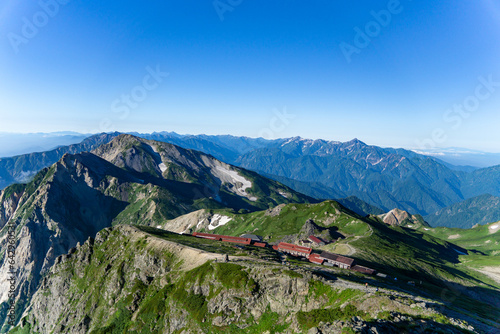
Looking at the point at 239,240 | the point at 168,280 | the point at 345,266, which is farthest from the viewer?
the point at 239,240

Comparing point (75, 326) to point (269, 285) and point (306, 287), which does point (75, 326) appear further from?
point (306, 287)

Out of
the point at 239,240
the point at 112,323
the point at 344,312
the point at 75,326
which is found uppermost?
the point at 344,312

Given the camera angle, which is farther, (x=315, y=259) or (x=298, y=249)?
(x=298, y=249)

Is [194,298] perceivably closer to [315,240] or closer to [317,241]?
[317,241]

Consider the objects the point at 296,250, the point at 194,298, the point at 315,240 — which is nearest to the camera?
the point at 194,298

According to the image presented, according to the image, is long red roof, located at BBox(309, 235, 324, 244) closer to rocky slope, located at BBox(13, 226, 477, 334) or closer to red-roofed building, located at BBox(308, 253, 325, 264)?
red-roofed building, located at BBox(308, 253, 325, 264)

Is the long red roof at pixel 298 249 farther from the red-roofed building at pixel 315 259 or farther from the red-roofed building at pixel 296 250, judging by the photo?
the red-roofed building at pixel 315 259

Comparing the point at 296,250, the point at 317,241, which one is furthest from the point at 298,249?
the point at 317,241

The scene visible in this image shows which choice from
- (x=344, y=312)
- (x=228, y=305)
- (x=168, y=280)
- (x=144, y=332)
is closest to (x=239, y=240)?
(x=168, y=280)
